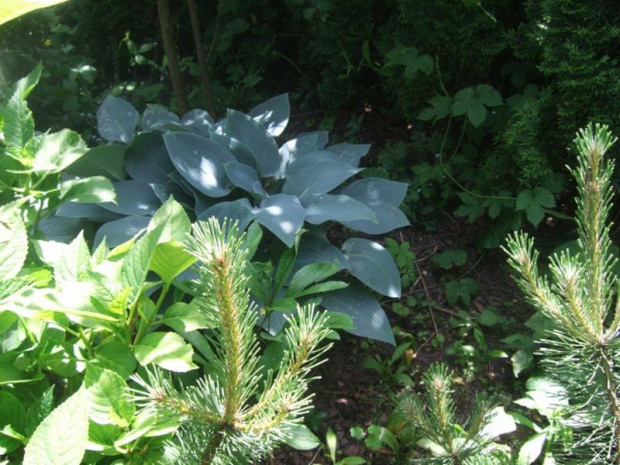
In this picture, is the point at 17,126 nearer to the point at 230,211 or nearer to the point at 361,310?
the point at 230,211

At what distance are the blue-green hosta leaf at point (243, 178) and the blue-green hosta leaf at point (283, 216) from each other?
0.27 ft

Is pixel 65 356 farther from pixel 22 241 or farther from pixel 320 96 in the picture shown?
pixel 320 96

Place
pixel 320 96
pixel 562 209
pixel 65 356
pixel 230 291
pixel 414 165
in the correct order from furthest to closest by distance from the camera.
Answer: pixel 320 96 < pixel 414 165 < pixel 562 209 < pixel 65 356 < pixel 230 291

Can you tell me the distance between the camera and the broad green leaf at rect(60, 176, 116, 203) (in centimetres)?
147

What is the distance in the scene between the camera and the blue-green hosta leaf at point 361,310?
2117 millimetres

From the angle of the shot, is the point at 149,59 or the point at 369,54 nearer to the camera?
the point at 369,54

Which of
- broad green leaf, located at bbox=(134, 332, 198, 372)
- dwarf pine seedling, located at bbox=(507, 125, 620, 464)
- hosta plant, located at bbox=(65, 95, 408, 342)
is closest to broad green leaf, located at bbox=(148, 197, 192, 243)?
broad green leaf, located at bbox=(134, 332, 198, 372)

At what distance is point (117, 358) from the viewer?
104cm

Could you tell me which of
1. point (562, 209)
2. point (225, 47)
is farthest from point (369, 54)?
point (562, 209)

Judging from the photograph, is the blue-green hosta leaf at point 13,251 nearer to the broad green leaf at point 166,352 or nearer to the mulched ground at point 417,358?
the broad green leaf at point 166,352

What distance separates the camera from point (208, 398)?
85cm

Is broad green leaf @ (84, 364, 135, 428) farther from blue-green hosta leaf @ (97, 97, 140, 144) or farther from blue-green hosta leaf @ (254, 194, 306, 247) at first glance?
blue-green hosta leaf @ (97, 97, 140, 144)

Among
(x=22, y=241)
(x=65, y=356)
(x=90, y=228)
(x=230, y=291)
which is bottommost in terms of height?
(x=90, y=228)

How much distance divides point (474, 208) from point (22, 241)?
225cm
